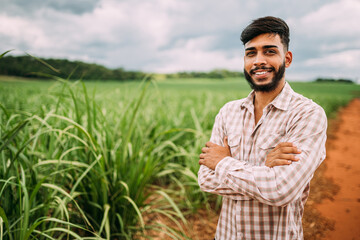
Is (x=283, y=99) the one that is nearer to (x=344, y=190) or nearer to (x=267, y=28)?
(x=267, y=28)

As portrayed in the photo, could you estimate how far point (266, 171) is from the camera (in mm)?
937

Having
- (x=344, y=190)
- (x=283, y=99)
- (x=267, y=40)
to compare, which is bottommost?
(x=344, y=190)

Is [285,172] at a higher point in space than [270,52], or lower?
lower

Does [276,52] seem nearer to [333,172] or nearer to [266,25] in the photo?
[266,25]

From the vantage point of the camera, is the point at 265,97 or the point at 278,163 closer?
the point at 278,163

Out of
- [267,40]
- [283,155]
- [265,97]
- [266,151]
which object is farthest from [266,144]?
[267,40]

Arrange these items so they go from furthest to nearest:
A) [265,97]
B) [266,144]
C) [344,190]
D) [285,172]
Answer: [344,190]
[265,97]
[266,144]
[285,172]

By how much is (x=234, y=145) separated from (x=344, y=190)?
108 inches

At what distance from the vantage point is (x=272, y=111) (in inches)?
44.3

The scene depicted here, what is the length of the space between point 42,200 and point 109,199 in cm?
43

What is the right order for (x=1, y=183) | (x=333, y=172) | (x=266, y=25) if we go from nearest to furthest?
(x=266, y=25)
(x=1, y=183)
(x=333, y=172)

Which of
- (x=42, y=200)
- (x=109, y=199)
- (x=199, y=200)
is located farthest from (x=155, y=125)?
(x=42, y=200)

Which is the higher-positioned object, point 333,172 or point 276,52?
point 276,52

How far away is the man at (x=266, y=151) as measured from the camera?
92 cm
